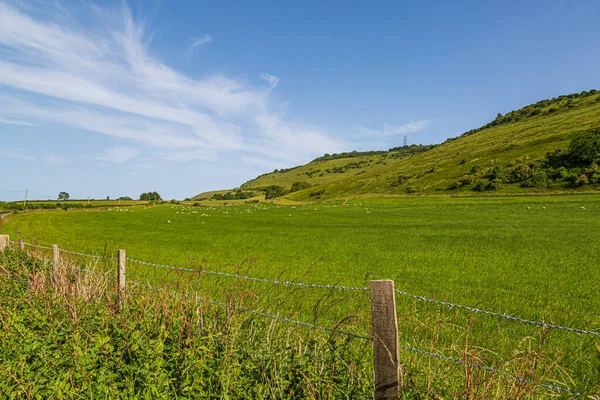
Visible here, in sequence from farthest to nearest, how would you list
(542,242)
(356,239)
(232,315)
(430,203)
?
(430,203) → (356,239) → (542,242) → (232,315)

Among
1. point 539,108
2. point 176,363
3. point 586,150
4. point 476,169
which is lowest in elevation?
point 176,363

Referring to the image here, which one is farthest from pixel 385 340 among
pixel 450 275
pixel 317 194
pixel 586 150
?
pixel 317 194

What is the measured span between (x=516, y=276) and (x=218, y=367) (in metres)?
14.2

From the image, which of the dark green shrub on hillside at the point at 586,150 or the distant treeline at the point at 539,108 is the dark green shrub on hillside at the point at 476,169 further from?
the distant treeline at the point at 539,108

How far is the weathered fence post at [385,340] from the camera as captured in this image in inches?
147

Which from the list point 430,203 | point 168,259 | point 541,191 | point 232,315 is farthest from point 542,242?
point 541,191

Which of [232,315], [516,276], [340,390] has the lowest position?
[516,276]

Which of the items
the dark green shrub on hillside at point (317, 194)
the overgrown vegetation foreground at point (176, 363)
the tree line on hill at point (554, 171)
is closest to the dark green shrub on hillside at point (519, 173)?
the tree line on hill at point (554, 171)

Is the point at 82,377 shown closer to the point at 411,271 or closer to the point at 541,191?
the point at 411,271

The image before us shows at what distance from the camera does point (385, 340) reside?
382cm

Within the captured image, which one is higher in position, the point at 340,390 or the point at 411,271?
the point at 340,390

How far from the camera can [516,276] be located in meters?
14.8

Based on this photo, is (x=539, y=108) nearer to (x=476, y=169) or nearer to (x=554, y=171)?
(x=476, y=169)

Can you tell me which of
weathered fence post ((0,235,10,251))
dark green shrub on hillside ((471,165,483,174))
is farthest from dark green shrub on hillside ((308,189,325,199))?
weathered fence post ((0,235,10,251))
